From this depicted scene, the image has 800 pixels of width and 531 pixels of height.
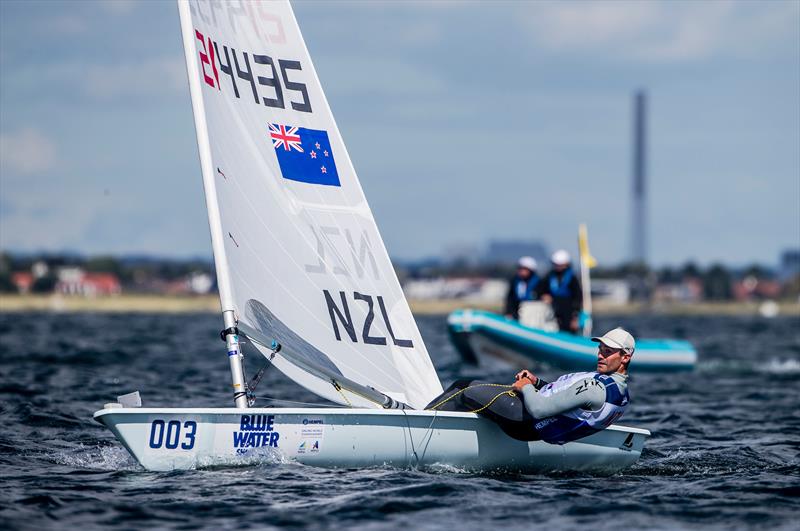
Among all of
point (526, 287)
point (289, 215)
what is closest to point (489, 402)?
point (289, 215)

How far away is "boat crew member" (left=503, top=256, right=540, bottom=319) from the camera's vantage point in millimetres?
20672

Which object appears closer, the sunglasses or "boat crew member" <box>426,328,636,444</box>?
"boat crew member" <box>426,328,636,444</box>

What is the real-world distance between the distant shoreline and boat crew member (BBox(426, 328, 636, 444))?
84.7 meters

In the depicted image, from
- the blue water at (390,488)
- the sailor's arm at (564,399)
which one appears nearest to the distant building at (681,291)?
the blue water at (390,488)

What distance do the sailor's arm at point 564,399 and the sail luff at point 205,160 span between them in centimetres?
251

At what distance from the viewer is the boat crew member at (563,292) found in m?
20.4

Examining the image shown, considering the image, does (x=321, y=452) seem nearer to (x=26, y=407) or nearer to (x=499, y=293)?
(x=26, y=407)

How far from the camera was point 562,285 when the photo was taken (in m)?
20.7

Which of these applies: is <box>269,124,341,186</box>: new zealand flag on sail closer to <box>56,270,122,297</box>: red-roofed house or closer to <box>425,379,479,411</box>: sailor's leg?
<box>425,379,479,411</box>: sailor's leg

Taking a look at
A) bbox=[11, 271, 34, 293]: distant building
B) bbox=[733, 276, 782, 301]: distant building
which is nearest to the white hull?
bbox=[11, 271, 34, 293]: distant building

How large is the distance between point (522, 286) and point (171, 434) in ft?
42.0

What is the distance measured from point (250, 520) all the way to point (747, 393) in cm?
1170

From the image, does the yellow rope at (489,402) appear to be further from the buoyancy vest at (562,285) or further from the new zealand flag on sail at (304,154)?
the buoyancy vest at (562,285)

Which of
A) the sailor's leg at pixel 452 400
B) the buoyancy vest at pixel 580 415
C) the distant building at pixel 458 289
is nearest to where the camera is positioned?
the buoyancy vest at pixel 580 415
